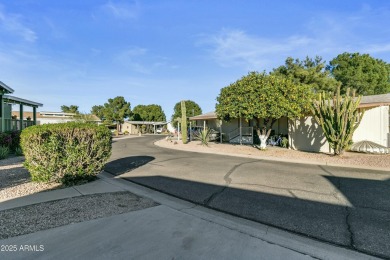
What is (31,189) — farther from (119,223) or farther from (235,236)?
(235,236)

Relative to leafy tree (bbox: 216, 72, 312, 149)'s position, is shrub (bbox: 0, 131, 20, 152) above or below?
below


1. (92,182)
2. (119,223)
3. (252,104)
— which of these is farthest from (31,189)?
(252,104)

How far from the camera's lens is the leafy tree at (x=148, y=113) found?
226 feet

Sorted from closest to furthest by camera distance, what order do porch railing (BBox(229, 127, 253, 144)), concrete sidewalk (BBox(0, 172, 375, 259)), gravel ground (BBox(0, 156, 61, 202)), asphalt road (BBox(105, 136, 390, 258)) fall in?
concrete sidewalk (BBox(0, 172, 375, 259)) < asphalt road (BBox(105, 136, 390, 258)) < gravel ground (BBox(0, 156, 61, 202)) < porch railing (BBox(229, 127, 253, 144))

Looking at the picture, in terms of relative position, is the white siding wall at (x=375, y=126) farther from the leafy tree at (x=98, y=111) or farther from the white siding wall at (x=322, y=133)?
the leafy tree at (x=98, y=111)

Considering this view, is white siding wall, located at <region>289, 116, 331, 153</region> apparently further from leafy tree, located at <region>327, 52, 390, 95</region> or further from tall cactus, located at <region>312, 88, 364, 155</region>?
leafy tree, located at <region>327, 52, 390, 95</region>

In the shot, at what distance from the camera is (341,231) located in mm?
4008

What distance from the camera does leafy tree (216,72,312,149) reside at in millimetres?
14547

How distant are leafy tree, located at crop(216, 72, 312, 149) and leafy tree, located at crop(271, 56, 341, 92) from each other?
51.7 feet

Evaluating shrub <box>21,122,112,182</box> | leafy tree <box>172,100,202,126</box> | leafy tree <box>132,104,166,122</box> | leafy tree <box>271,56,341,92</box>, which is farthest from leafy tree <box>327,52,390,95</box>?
leafy tree <box>132,104,166,122</box>

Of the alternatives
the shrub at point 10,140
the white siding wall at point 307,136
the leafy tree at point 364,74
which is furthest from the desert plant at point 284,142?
the leafy tree at point 364,74

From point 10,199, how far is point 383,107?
55.1 ft

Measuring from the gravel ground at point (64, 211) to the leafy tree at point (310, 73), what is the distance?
2834 cm

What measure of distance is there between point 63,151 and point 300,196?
6.33 m
